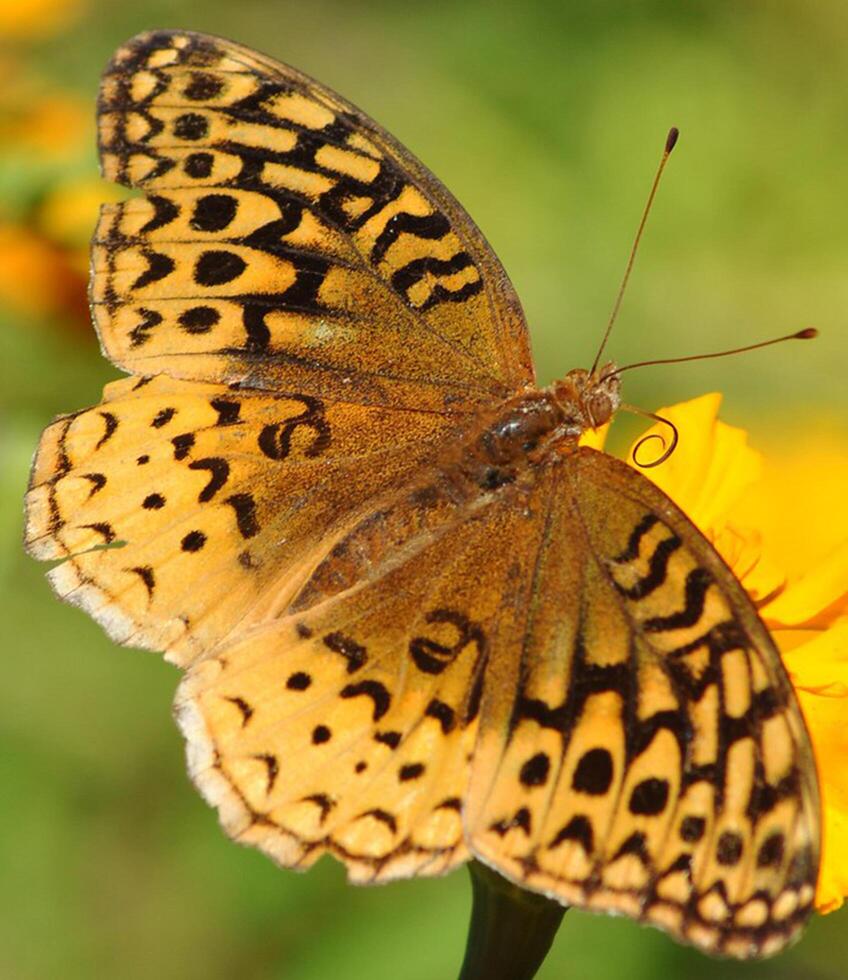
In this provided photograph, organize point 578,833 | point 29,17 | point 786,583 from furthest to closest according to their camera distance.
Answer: point 29,17
point 786,583
point 578,833

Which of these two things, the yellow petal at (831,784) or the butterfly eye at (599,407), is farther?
the butterfly eye at (599,407)

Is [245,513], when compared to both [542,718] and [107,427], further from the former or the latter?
[542,718]

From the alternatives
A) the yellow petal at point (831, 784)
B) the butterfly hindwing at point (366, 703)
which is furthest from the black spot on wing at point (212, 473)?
the yellow petal at point (831, 784)

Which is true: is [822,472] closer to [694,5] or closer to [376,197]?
[694,5]

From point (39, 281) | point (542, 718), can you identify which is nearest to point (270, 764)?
point (542, 718)

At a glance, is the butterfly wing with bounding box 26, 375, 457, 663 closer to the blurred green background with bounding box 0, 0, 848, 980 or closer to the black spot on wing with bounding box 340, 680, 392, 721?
the black spot on wing with bounding box 340, 680, 392, 721

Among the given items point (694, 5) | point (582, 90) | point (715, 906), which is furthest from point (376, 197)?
point (694, 5)

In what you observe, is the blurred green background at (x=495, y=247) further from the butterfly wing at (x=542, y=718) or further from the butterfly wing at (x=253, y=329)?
the butterfly wing at (x=542, y=718)
